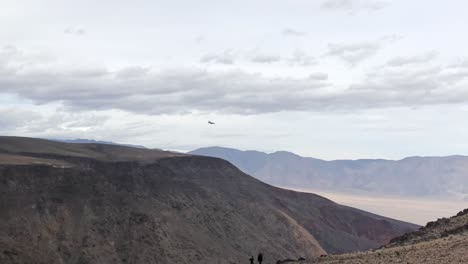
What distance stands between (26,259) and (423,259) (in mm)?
63804

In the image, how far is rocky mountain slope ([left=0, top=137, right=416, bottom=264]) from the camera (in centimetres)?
9275

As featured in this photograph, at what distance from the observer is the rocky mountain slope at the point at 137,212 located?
9275 centimetres

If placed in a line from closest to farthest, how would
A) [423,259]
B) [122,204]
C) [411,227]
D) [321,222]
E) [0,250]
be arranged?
[423,259] → [0,250] → [122,204] → [321,222] → [411,227]

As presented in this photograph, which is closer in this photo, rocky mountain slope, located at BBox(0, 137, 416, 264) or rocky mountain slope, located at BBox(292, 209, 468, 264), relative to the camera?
rocky mountain slope, located at BBox(292, 209, 468, 264)

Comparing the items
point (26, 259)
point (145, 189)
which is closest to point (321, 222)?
point (145, 189)

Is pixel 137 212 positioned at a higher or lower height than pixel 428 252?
lower

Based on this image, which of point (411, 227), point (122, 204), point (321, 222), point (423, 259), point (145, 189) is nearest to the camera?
point (423, 259)

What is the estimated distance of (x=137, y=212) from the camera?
104125 mm

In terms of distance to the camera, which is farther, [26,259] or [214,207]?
[214,207]

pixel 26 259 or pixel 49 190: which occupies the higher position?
pixel 49 190

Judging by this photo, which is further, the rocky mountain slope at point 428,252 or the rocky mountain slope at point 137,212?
the rocky mountain slope at point 137,212

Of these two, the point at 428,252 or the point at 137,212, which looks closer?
the point at 428,252

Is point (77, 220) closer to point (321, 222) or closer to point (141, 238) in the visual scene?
point (141, 238)

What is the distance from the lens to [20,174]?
97.4 m
